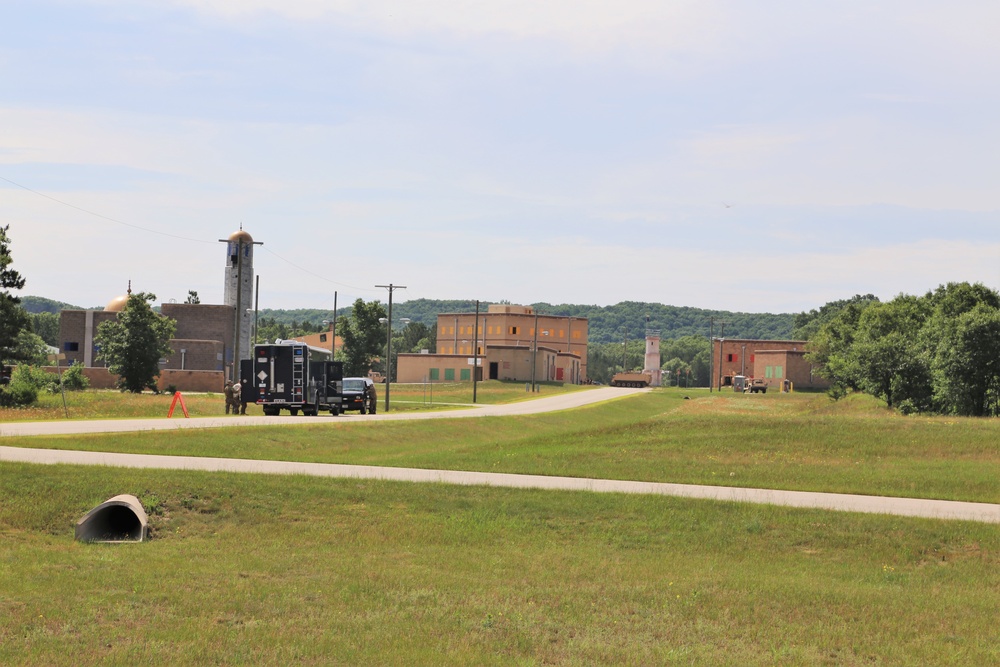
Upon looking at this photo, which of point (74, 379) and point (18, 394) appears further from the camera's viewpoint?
point (74, 379)

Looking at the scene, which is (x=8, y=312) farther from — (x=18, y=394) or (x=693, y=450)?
(x=693, y=450)

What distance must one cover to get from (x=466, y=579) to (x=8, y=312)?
151ft

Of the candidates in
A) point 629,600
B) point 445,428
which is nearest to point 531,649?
point 629,600

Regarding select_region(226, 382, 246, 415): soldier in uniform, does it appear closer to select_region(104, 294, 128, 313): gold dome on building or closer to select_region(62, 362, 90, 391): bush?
select_region(62, 362, 90, 391): bush

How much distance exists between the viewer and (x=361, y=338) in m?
115

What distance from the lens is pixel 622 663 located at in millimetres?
11086

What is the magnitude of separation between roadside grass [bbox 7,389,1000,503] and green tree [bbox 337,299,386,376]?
70094 mm

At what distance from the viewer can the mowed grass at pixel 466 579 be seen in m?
11.6

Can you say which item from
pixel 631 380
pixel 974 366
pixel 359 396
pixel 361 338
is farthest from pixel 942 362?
pixel 631 380

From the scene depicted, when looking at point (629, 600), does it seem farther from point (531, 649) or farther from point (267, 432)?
point (267, 432)

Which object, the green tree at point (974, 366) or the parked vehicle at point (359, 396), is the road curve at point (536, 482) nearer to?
the parked vehicle at point (359, 396)

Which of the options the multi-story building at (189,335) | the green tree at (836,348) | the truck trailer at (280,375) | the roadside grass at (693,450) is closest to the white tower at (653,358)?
the green tree at (836,348)

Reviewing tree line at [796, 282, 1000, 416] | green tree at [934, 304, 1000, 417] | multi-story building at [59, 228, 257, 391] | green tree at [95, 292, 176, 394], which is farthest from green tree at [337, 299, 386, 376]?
green tree at [934, 304, 1000, 417]

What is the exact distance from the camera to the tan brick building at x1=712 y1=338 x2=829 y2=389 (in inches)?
5027
